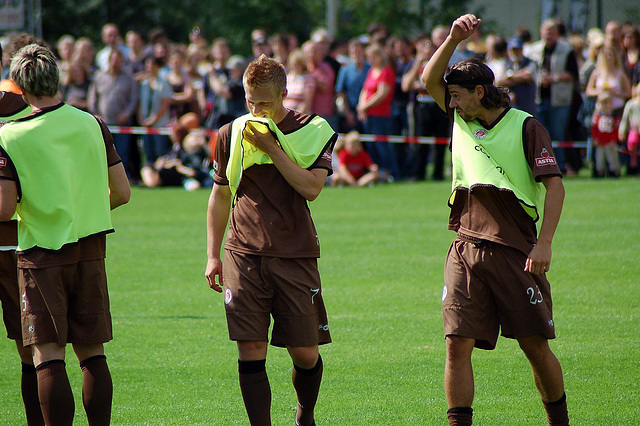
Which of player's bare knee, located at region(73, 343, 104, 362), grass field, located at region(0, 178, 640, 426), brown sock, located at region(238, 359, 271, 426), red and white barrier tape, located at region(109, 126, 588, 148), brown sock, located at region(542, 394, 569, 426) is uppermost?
red and white barrier tape, located at region(109, 126, 588, 148)

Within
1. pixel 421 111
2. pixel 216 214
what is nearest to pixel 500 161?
pixel 216 214

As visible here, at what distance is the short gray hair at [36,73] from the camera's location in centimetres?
467

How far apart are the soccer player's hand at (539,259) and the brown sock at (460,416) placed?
0.79 metres

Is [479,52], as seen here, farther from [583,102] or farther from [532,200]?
[532,200]

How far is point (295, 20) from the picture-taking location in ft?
111

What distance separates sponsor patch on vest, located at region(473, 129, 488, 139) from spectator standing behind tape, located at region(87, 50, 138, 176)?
43.8ft

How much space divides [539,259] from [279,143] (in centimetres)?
145

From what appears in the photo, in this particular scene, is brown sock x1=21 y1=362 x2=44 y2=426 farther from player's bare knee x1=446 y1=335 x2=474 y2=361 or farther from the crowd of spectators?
the crowd of spectators

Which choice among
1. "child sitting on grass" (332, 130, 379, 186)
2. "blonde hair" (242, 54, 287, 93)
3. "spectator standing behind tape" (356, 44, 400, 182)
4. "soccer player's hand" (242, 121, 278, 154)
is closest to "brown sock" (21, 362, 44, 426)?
"soccer player's hand" (242, 121, 278, 154)

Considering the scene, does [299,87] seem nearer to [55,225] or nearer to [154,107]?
[154,107]

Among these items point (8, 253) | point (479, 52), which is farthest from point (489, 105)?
point (479, 52)

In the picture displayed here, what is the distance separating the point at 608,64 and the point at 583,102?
967 millimetres

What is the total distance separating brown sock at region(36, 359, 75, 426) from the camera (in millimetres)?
4688

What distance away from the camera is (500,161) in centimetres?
491
